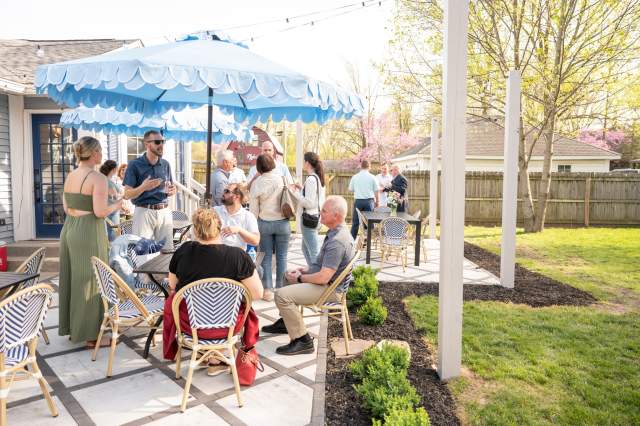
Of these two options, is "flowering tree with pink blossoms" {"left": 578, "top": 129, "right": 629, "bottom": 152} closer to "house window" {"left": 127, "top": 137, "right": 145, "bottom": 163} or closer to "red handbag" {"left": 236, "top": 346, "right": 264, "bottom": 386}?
"house window" {"left": 127, "top": 137, "right": 145, "bottom": 163}

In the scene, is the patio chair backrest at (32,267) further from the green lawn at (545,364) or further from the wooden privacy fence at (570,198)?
the wooden privacy fence at (570,198)

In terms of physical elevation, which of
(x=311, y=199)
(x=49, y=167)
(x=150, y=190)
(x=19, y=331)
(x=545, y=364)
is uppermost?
(x=49, y=167)

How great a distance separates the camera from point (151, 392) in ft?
10.4

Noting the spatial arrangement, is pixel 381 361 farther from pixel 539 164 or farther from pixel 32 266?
pixel 539 164

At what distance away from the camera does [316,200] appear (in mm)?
5754

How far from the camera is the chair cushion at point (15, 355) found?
8.55 feet

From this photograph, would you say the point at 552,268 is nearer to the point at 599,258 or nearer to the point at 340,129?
the point at 599,258

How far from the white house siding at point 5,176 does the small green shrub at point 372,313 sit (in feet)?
21.6

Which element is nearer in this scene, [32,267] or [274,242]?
[32,267]

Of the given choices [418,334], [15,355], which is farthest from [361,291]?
[15,355]

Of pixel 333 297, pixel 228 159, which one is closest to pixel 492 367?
pixel 333 297

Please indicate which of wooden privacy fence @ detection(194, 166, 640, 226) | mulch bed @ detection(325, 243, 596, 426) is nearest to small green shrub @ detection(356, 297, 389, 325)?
mulch bed @ detection(325, 243, 596, 426)

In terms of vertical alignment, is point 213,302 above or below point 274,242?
below

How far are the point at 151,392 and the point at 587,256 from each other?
31.2 ft
